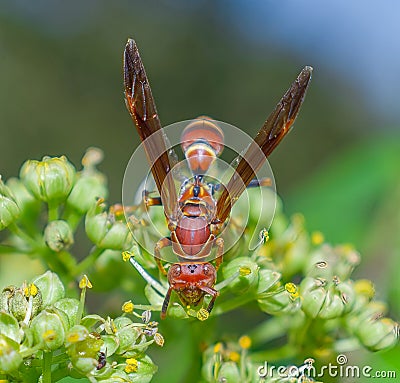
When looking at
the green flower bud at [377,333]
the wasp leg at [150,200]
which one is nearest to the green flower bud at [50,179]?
the wasp leg at [150,200]

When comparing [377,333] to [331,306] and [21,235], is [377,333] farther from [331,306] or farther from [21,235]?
[21,235]

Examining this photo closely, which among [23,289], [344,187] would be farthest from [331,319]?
[344,187]

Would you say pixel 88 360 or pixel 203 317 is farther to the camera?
pixel 203 317

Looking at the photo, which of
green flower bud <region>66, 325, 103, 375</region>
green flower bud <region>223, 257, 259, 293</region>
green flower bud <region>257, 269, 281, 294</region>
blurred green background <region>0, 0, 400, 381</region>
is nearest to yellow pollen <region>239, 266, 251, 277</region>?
green flower bud <region>223, 257, 259, 293</region>

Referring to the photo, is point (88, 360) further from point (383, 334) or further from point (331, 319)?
point (383, 334)

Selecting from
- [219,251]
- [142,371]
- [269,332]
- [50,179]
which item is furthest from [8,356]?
[269,332]

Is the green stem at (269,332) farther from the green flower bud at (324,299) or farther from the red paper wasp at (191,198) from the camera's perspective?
the red paper wasp at (191,198)
